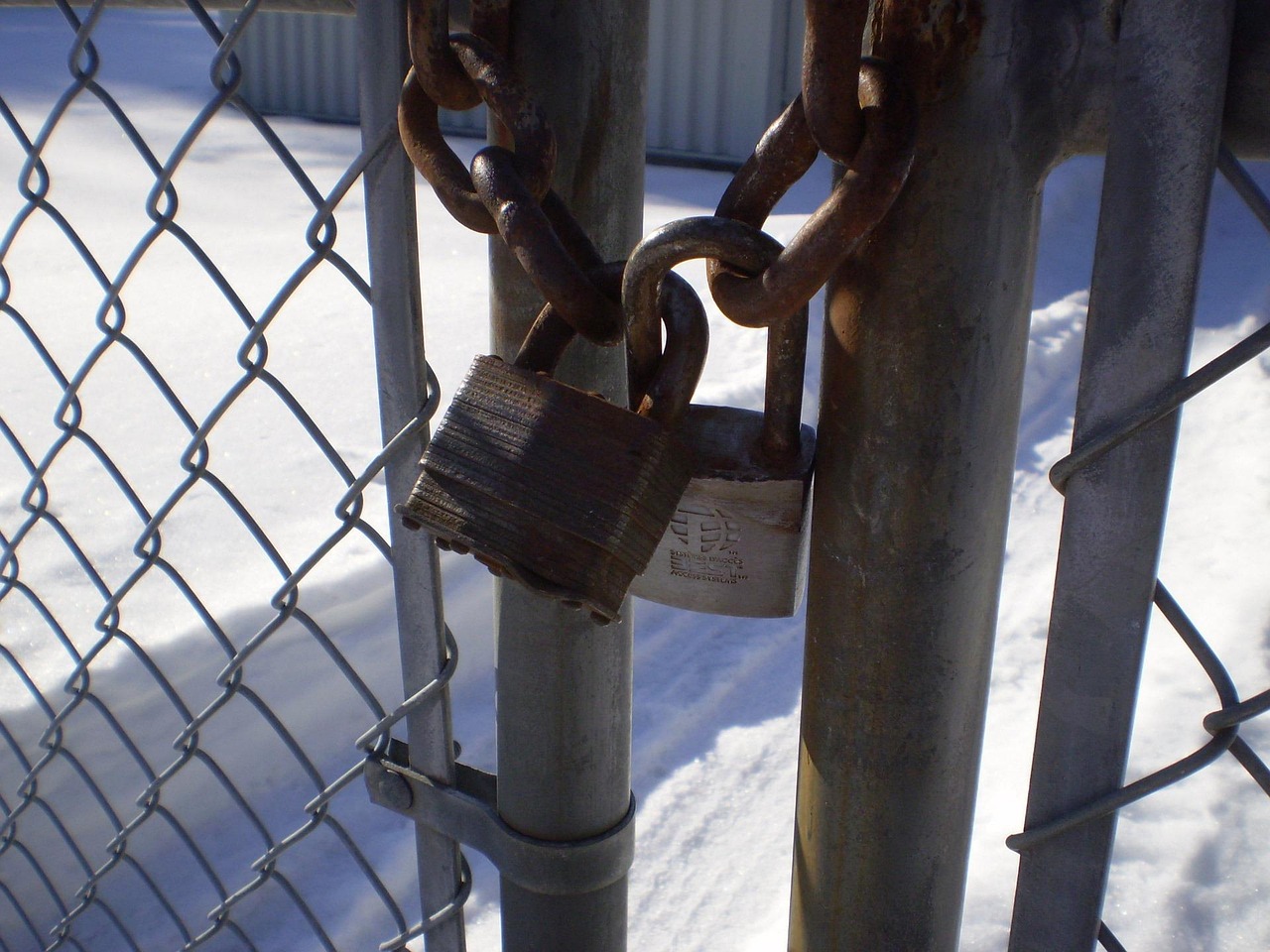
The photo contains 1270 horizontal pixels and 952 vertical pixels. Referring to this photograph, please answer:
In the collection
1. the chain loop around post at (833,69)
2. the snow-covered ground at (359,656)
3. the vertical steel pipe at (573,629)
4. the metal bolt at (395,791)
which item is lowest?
the snow-covered ground at (359,656)

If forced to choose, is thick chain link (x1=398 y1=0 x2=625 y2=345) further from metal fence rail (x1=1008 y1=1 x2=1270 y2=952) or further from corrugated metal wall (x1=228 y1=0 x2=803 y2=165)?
corrugated metal wall (x1=228 y1=0 x2=803 y2=165)

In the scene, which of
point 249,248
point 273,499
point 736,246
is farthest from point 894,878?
point 249,248

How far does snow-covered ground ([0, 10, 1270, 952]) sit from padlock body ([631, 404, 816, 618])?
0.42 m

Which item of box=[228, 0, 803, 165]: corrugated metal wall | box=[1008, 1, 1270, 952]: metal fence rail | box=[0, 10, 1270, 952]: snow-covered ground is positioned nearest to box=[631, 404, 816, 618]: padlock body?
box=[1008, 1, 1270, 952]: metal fence rail

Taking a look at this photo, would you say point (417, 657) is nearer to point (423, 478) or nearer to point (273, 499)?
point (423, 478)

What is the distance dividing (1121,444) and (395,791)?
0.46 metres

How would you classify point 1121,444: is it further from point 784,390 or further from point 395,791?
point 395,791

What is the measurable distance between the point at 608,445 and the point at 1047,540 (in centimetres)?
223

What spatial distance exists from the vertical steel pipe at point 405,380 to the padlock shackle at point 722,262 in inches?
7.7

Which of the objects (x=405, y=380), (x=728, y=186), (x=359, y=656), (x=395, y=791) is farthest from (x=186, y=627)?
(x=728, y=186)

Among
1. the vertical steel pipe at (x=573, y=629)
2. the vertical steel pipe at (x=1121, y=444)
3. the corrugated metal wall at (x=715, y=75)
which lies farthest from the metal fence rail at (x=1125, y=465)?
the corrugated metal wall at (x=715, y=75)

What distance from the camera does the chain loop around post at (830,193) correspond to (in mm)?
329

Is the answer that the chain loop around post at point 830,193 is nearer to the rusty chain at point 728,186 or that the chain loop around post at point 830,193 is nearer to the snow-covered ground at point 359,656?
the rusty chain at point 728,186

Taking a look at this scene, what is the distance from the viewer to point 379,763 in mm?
654
